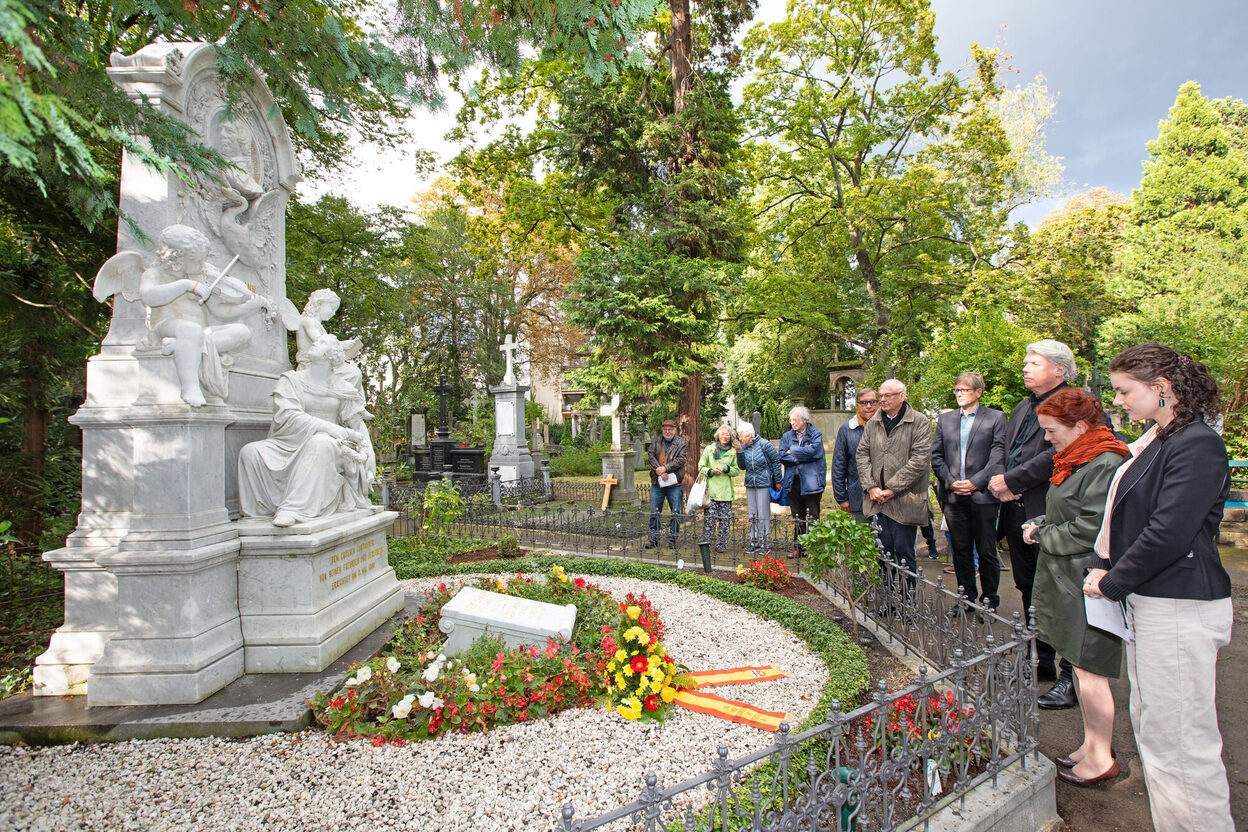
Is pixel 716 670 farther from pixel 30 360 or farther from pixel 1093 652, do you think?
pixel 30 360

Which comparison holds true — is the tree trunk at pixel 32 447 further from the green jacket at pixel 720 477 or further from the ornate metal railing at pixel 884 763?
the green jacket at pixel 720 477

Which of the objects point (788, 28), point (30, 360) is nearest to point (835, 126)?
point (788, 28)

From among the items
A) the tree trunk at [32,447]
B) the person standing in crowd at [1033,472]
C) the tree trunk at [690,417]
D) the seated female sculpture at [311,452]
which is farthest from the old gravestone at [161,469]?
the tree trunk at [690,417]

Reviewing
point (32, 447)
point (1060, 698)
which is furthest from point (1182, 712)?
point (32, 447)

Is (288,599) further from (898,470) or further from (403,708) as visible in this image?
(898,470)

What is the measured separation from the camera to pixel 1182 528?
2.30 metres

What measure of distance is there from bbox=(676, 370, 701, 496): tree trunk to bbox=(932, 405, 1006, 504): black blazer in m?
6.84

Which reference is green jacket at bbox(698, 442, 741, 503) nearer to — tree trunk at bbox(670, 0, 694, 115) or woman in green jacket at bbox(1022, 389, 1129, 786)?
woman in green jacket at bbox(1022, 389, 1129, 786)

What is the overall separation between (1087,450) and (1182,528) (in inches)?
33.9

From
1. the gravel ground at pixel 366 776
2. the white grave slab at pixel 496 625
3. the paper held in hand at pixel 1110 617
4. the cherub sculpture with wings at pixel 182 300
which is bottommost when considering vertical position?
the gravel ground at pixel 366 776

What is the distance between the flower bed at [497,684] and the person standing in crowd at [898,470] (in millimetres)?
2394

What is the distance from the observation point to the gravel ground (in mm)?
2686

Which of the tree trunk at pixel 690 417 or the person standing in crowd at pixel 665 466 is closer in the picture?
the person standing in crowd at pixel 665 466

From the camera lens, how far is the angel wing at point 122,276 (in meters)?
4.05
